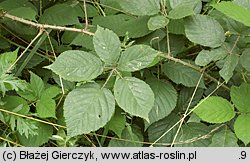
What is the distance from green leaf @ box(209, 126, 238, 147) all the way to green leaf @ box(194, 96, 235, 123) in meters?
0.05

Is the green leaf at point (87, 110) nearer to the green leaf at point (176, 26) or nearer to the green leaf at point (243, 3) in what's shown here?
the green leaf at point (176, 26)

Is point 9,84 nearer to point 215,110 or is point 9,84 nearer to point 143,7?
point 143,7

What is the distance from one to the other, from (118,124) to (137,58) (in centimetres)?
20

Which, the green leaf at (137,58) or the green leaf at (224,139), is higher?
the green leaf at (137,58)

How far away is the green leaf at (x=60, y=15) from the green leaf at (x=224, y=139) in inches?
21.1

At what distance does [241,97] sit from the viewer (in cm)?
114

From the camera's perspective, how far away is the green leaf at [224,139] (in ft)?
3.66

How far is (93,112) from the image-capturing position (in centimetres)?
100

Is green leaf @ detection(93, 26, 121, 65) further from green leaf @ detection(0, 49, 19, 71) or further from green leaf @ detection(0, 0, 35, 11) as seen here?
green leaf @ detection(0, 0, 35, 11)

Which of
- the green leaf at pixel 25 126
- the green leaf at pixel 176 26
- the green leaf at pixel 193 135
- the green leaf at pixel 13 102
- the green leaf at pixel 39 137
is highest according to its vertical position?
the green leaf at pixel 176 26

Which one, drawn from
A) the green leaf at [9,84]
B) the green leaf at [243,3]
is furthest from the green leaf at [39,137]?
the green leaf at [243,3]

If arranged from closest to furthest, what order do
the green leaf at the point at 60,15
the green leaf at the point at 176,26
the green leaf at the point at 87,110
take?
the green leaf at the point at 87,110 → the green leaf at the point at 176,26 → the green leaf at the point at 60,15

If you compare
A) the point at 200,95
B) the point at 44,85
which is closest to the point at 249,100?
the point at 200,95

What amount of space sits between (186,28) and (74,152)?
1.42ft
